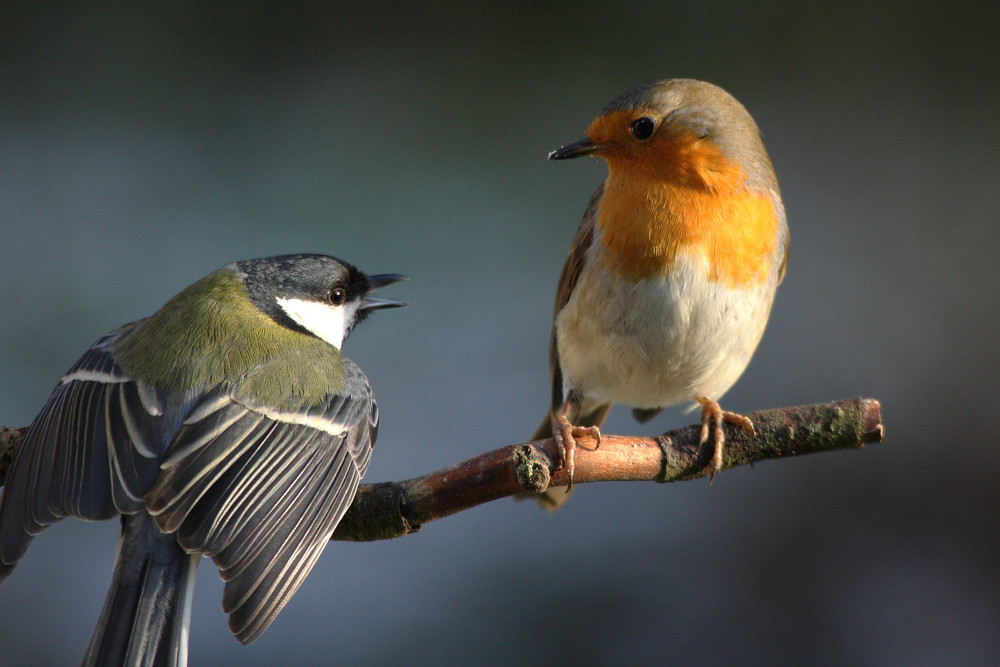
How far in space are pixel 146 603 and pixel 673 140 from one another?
1.71 metres

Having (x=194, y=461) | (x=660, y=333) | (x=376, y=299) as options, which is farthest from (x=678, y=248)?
(x=194, y=461)

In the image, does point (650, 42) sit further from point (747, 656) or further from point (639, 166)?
point (747, 656)

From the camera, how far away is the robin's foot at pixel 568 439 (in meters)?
2.05

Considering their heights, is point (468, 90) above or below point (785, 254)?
above

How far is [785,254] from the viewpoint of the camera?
278cm

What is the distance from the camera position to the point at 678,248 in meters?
2.39

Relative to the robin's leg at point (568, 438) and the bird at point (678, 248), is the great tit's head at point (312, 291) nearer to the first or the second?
the bird at point (678, 248)

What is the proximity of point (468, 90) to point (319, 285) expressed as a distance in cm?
180

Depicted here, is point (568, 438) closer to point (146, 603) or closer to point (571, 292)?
point (571, 292)

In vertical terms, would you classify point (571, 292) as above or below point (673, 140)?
below

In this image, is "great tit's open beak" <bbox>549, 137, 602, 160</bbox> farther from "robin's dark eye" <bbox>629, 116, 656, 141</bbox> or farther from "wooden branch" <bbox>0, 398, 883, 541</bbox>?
"wooden branch" <bbox>0, 398, 883, 541</bbox>

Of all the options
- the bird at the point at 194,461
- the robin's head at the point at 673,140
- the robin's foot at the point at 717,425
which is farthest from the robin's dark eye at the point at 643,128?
the bird at the point at 194,461

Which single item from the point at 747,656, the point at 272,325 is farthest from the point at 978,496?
the point at 272,325

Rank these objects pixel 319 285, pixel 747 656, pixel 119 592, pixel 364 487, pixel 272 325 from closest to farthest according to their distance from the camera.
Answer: pixel 119 592, pixel 364 487, pixel 272 325, pixel 319 285, pixel 747 656
